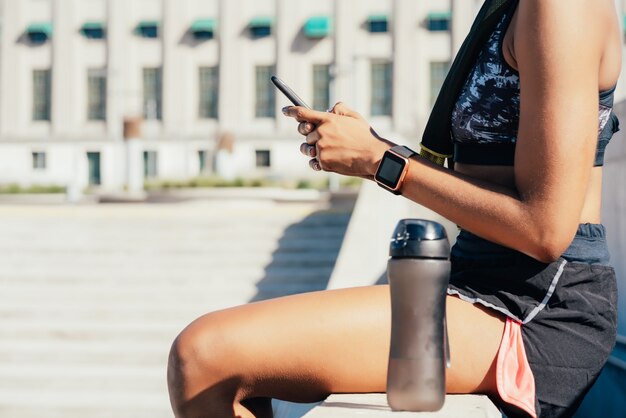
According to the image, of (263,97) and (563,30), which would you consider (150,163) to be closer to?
(263,97)

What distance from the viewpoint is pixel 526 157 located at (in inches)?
55.9

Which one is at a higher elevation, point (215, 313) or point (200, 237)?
point (215, 313)

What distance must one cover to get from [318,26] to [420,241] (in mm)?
39713

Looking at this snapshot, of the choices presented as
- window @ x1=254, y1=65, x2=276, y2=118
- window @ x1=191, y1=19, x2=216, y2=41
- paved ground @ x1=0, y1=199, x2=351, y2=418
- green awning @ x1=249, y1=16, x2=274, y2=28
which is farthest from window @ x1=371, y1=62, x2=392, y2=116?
paved ground @ x1=0, y1=199, x2=351, y2=418

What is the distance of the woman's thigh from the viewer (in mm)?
1438

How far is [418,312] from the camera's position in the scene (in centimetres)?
124

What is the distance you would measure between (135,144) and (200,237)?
470 inches

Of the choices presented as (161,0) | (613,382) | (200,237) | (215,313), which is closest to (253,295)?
(200,237)

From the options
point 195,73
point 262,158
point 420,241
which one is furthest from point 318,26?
point 420,241

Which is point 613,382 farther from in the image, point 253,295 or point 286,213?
point 286,213

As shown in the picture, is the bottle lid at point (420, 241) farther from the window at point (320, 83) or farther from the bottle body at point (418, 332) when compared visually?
the window at point (320, 83)

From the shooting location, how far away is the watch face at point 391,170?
4.97ft

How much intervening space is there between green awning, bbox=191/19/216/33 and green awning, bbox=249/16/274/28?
180 cm

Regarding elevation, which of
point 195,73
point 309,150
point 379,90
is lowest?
point 309,150
